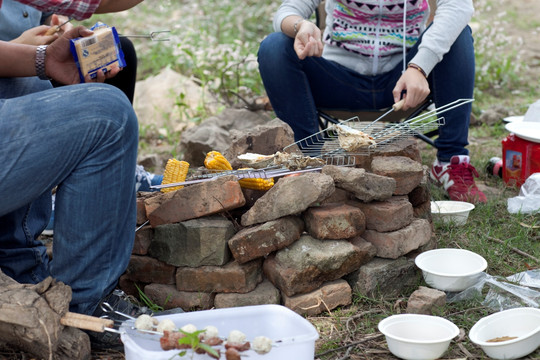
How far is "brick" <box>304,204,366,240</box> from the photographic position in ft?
7.68

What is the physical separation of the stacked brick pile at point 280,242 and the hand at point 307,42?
776 mm

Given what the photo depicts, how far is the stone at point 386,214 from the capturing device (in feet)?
8.01

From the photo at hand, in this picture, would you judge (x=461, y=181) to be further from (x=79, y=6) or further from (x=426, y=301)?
(x=79, y=6)

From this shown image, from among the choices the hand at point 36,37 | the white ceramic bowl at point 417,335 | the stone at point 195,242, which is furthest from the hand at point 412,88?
the hand at point 36,37

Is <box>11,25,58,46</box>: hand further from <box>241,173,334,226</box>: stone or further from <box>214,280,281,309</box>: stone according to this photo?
<box>214,280,281,309</box>: stone

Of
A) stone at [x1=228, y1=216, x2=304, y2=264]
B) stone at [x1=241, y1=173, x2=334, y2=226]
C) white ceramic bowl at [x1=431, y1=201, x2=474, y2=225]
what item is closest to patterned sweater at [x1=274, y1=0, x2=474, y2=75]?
white ceramic bowl at [x1=431, y1=201, x2=474, y2=225]

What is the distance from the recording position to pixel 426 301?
7.31ft

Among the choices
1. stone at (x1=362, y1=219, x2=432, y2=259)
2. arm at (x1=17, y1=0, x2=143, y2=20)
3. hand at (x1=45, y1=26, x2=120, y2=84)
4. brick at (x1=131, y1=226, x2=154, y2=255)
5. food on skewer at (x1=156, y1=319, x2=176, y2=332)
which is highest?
arm at (x1=17, y1=0, x2=143, y2=20)

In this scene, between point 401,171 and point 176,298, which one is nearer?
point 176,298

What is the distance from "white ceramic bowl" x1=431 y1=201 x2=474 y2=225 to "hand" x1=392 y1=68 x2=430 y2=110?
53 cm

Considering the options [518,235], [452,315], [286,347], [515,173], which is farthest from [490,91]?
[286,347]

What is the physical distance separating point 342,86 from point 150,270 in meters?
1.56

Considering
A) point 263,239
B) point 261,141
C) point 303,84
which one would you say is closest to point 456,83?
point 303,84

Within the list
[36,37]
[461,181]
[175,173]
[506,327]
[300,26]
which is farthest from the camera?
[461,181]
